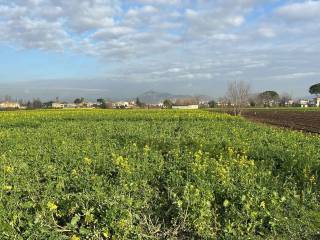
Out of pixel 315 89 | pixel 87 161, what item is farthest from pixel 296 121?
pixel 315 89

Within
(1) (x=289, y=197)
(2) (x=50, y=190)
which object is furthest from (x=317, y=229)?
(2) (x=50, y=190)

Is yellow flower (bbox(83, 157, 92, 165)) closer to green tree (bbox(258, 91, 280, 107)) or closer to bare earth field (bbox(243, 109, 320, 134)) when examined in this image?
bare earth field (bbox(243, 109, 320, 134))

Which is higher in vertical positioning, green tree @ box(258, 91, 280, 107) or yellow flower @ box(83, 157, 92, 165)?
green tree @ box(258, 91, 280, 107)

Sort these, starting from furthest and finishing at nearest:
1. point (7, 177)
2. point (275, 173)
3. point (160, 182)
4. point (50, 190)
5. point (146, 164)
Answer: point (275, 173)
point (146, 164)
point (160, 182)
point (7, 177)
point (50, 190)

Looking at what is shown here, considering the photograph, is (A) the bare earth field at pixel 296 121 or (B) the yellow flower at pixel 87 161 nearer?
(B) the yellow flower at pixel 87 161

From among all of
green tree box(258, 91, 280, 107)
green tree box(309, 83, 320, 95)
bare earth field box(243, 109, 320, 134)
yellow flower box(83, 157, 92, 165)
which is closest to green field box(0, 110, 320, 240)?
yellow flower box(83, 157, 92, 165)

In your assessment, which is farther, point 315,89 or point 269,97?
point 315,89

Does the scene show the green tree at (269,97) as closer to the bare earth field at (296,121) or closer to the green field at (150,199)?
the bare earth field at (296,121)

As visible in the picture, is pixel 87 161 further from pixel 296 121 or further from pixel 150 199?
pixel 296 121

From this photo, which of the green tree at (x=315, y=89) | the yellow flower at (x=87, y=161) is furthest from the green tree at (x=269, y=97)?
the yellow flower at (x=87, y=161)

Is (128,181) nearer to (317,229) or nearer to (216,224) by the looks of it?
(216,224)

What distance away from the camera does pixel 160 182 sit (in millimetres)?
7012

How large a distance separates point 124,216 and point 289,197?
10.1ft

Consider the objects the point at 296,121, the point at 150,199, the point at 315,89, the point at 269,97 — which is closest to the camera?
the point at 150,199
